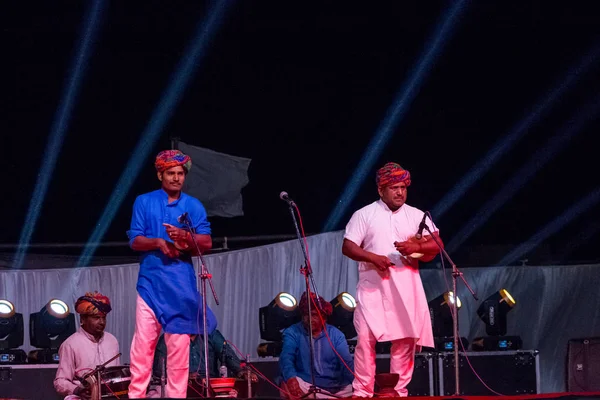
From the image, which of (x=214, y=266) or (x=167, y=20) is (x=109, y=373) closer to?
(x=214, y=266)

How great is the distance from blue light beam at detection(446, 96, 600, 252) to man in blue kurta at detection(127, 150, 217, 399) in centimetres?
849

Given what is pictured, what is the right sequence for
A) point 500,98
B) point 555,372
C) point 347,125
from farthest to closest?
point 347,125 → point 500,98 → point 555,372

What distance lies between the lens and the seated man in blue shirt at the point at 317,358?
8.70 metres

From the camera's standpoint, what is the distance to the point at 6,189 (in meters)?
14.9

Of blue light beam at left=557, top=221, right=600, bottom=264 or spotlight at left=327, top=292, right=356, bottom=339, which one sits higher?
blue light beam at left=557, top=221, right=600, bottom=264

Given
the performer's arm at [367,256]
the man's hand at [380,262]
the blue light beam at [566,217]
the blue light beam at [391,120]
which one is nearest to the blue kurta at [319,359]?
the performer's arm at [367,256]

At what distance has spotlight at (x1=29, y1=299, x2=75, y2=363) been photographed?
963cm

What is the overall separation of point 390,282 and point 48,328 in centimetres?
452

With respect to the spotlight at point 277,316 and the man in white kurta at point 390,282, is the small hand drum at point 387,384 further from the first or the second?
the spotlight at point 277,316

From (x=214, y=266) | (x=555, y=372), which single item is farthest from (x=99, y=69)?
(x=555, y=372)

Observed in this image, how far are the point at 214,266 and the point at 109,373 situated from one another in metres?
2.79

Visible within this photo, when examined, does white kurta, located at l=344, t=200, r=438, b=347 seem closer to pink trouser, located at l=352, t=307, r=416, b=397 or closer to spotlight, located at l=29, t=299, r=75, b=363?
pink trouser, located at l=352, t=307, r=416, b=397

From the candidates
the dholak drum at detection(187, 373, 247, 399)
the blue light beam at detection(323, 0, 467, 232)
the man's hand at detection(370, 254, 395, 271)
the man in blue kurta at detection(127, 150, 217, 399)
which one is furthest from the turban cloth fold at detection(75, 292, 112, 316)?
the blue light beam at detection(323, 0, 467, 232)

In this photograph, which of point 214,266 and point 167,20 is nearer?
point 214,266
